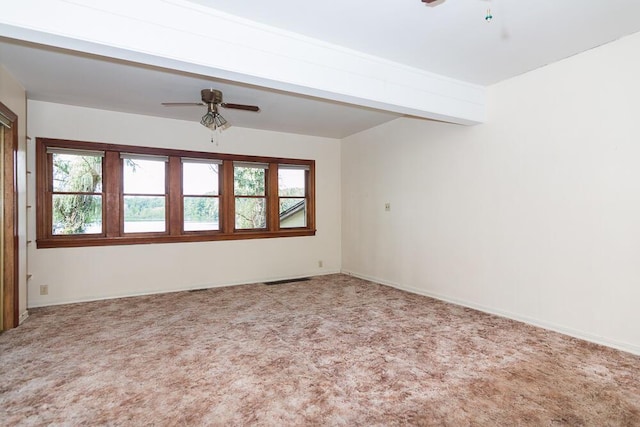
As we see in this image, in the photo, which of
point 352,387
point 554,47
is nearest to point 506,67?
point 554,47

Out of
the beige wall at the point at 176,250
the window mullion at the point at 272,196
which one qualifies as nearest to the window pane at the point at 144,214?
the beige wall at the point at 176,250

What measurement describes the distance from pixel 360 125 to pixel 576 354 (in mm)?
4088

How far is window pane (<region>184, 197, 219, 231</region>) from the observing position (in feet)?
17.6

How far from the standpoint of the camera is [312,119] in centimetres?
520

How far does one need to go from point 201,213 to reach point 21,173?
2253mm

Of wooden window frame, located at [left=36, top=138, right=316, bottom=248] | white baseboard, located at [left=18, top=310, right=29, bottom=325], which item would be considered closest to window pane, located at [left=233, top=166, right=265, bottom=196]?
wooden window frame, located at [left=36, top=138, right=316, bottom=248]

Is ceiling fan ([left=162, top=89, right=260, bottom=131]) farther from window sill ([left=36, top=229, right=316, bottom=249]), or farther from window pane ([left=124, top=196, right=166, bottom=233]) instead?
window sill ([left=36, top=229, right=316, bottom=249])

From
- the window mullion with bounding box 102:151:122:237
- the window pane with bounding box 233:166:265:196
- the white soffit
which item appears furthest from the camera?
the window pane with bounding box 233:166:265:196

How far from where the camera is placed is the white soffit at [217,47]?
2039 mm

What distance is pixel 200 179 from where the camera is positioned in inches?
215

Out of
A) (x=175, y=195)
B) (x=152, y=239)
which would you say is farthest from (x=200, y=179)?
(x=152, y=239)

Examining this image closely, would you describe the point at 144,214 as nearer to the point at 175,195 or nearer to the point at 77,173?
the point at 175,195

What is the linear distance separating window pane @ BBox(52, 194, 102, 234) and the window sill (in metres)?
0.13

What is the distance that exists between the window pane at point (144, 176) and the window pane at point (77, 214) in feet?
1.47
